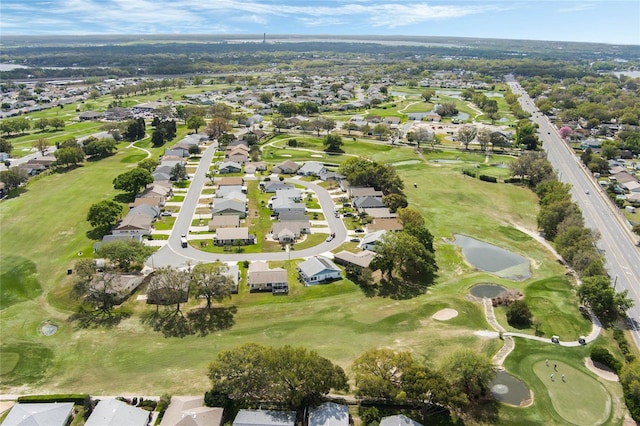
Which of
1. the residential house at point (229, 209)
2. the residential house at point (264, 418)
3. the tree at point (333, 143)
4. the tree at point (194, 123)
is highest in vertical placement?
the tree at point (194, 123)

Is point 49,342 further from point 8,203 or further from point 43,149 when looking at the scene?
point 43,149

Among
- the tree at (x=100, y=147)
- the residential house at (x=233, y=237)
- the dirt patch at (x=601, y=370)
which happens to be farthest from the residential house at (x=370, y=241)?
the tree at (x=100, y=147)

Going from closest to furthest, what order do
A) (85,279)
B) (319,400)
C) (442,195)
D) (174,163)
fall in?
1. (319,400)
2. (85,279)
3. (442,195)
4. (174,163)

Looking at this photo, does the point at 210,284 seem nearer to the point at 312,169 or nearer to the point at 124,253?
the point at 124,253

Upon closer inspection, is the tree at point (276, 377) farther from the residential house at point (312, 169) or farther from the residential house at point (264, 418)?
the residential house at point (312, 169)

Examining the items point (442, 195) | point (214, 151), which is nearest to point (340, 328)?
point (442, 195)

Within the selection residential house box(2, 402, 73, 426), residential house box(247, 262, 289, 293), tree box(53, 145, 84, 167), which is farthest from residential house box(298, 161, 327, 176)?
residential house box(2, 402, 73, 426)
